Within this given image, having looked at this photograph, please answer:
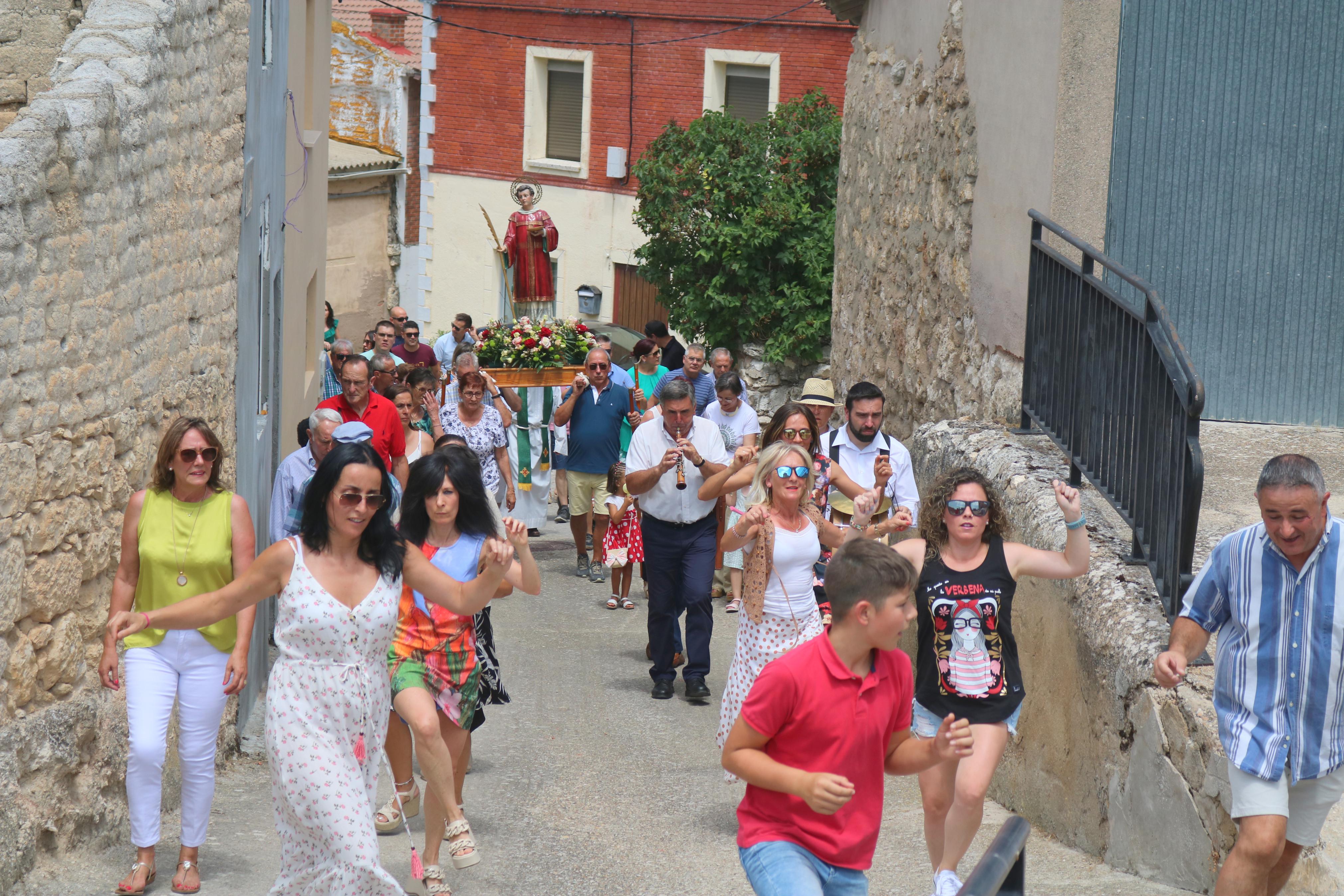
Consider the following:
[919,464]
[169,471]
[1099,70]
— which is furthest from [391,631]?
[1099,70]

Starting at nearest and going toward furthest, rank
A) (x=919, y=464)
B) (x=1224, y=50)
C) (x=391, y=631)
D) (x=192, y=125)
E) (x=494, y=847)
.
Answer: (x=391, y=631)
(x=494, y=847)
(x=192, y=125)
(x=1224, y=50)
(x=919, y=464)

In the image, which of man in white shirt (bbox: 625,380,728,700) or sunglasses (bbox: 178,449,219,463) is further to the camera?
man in white shirt (bbox: 625,380,728,700)

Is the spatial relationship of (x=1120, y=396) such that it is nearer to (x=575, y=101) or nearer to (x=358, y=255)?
(x=575, y=101)

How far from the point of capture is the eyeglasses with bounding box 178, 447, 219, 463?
17.7ft

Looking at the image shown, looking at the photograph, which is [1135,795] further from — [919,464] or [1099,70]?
[1099,70]

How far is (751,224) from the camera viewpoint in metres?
20.0

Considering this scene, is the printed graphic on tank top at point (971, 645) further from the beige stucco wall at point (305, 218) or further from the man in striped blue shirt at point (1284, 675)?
the beige stucco wall at point (305, 218)

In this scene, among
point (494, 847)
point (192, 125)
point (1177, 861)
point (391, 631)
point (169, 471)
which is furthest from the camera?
point (192, 125)

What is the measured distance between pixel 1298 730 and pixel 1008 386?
4273 mm

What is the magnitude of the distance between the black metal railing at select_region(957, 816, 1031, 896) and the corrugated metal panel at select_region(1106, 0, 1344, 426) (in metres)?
5.74

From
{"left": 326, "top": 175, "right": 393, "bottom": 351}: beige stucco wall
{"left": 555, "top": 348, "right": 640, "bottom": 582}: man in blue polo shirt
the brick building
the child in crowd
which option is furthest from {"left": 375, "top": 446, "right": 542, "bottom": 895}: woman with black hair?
{"left": 326, "top": 175, "right": 393, "bottom": 351}: beige stucco wall

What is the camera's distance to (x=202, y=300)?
23.5 feet

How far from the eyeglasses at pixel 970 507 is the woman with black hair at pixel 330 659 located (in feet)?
5.21

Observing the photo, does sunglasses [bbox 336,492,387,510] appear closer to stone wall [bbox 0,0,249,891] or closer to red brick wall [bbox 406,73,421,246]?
stone wall [bbox 0,0,249,891]
